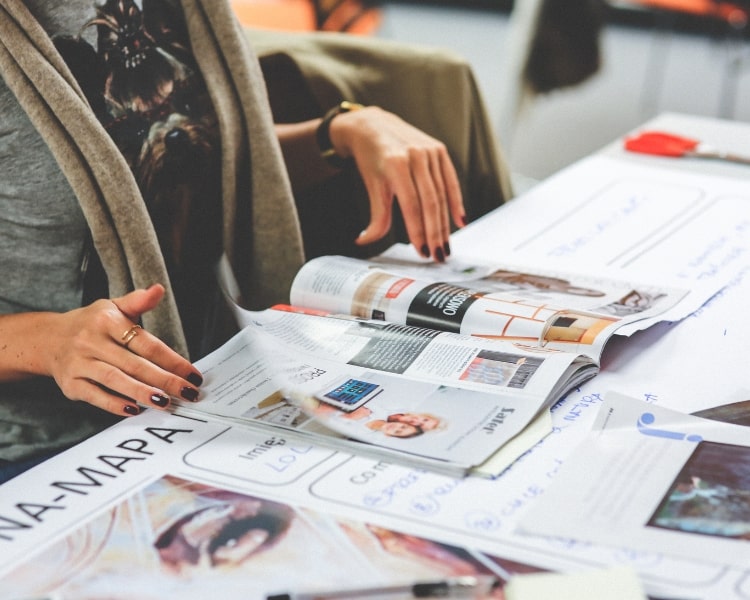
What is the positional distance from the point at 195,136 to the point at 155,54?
0.10m

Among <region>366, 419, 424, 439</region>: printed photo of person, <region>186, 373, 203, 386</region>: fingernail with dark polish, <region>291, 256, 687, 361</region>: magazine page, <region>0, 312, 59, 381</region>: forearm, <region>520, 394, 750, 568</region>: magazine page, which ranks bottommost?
<region>0, 312, 59, 381</region>: forearm

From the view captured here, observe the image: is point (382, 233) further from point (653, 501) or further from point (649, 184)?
point (653, 501)

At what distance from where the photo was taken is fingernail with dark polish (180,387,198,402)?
28.3 inches

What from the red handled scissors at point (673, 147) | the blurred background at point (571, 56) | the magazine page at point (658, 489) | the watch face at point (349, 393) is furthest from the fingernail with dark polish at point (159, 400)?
the blurred background at point (571, 56)

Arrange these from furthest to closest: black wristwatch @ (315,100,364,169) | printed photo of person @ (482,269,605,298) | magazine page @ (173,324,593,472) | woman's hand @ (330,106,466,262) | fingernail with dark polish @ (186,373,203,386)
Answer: black wristwatch @ (315,100,364,169)
woman's hand @ (330,106,466,262)
printed photo of person @ (482,269,605,298)
fingernail with dark polish @ (186,373,203,386)
magazine page @ (173,324,593,472)

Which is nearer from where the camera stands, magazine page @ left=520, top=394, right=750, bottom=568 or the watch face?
magazine page @ left=520, top=394, right=750, bottom=568

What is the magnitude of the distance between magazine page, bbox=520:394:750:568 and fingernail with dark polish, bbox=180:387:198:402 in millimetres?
287

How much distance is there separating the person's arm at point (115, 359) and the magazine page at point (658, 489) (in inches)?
12.0

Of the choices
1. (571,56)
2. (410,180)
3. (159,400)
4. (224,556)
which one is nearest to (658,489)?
(224,556)

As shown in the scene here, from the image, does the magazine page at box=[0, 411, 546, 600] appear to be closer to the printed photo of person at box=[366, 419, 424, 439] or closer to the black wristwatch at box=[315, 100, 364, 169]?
the printed photo of person at box=[366, 419, 424, 439]

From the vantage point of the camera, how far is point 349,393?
709 millimetres

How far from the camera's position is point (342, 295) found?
875 millimetres

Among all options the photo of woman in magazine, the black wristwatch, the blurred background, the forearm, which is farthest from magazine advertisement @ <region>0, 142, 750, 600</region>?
the blurred background

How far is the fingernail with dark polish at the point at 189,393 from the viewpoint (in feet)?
2.36
